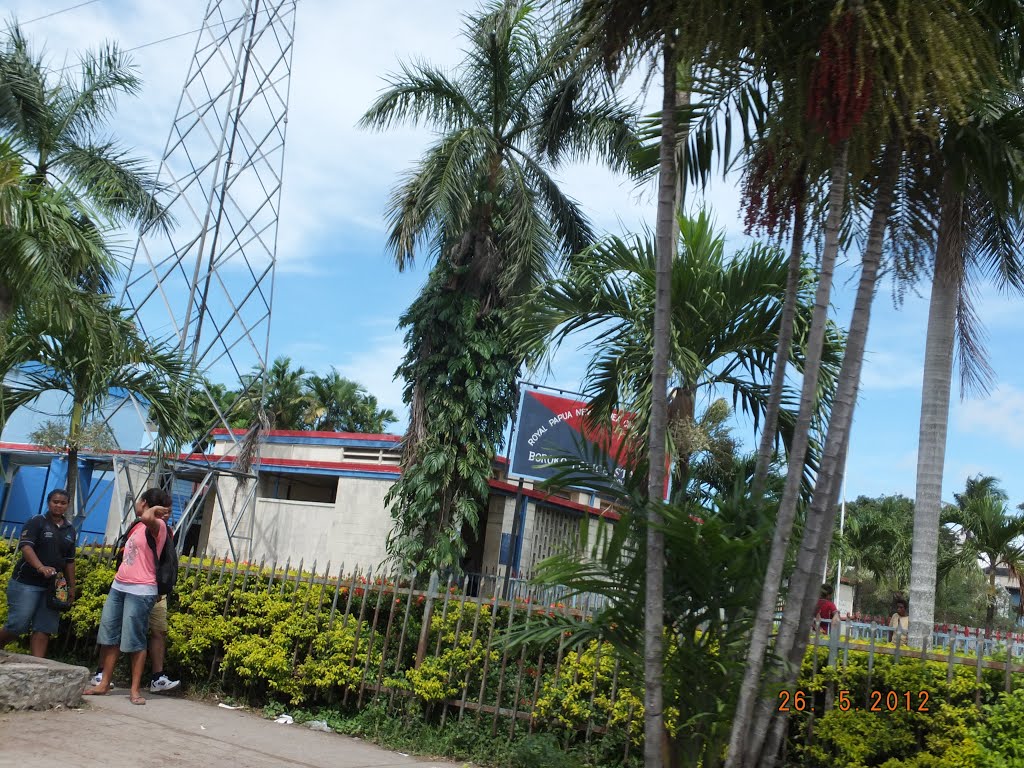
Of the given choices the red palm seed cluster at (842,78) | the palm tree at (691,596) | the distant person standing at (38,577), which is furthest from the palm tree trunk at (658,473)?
the distant person standing at (38,577)

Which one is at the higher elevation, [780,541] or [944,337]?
[944,337]

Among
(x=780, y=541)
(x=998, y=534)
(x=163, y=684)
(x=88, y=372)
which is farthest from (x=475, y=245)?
(x=998, y=534)

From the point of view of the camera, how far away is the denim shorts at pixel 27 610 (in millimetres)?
8477

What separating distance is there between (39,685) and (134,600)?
115 centimetres

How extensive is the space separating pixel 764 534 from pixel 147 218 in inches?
623

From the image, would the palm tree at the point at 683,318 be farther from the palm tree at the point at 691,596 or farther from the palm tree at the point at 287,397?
the palm tree at the point at 287,397

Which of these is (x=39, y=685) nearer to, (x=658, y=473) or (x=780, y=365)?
(x=658, y=473)

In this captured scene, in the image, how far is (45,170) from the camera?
14.4m

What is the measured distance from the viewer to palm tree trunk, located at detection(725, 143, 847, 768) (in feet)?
13.8

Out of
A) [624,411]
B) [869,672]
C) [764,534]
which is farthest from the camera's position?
[624,411]

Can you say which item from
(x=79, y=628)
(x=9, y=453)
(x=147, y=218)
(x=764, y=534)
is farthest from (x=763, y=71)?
(x=9, y=453)

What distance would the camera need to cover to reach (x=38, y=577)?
28.1 feet

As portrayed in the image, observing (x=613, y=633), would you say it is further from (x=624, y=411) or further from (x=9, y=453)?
(x=9, y=453)
